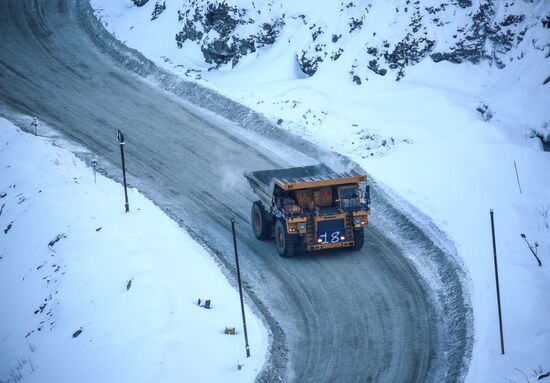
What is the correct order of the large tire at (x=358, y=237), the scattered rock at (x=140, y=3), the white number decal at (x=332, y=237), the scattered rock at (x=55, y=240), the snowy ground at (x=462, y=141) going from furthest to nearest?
the scattered rock at (x=140, y=3)
the scattered rock at (x=55, y=240)
the large tire at (x=358, y=237)
the white number decal at (x=332, y=237)
the snowy ground at (x=462, y=141)

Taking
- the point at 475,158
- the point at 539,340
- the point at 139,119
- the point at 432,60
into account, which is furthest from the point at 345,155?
the point at 539,340

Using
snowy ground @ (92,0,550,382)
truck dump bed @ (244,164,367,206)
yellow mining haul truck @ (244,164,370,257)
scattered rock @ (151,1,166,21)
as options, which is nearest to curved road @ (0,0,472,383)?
yellow mining haul truck @ (244,164,370,257)

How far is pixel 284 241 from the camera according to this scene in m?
18.7

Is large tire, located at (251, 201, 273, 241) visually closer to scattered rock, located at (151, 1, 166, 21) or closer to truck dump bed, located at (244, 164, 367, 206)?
truck dump bed, located at (244, 164, 367, 206)

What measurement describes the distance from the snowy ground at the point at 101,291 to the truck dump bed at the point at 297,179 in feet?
7.77

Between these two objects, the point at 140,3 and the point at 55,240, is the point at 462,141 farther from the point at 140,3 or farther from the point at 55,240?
the point at 140,3

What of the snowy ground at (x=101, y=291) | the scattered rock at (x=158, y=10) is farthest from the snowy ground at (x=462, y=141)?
the snowy ground at (x=101, y=291)

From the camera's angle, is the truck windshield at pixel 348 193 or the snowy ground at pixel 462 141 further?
the truck windshield at pixel 348 193

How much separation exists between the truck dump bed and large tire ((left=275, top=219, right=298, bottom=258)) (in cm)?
72

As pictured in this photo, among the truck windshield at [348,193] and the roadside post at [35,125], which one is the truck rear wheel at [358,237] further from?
the roadside post at [35,125]

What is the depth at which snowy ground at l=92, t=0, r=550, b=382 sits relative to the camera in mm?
15320

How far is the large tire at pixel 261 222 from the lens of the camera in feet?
64.5

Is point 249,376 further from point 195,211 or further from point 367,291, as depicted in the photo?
point 195,211

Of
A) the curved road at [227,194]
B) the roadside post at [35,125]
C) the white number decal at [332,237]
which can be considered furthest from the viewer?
the roadside post at [35,125]
